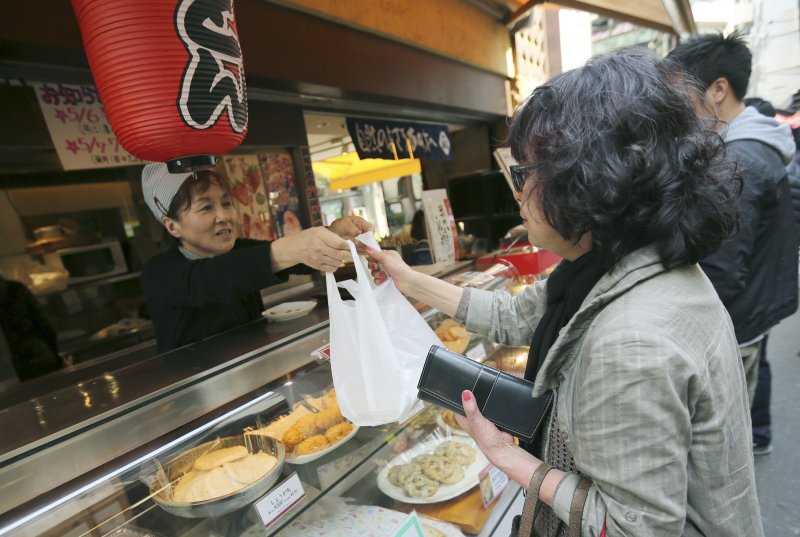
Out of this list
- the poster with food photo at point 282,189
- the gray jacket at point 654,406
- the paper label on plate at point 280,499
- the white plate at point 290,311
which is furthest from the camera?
the poster with food photo at point 282,189

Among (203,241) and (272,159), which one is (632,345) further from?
(272,159)

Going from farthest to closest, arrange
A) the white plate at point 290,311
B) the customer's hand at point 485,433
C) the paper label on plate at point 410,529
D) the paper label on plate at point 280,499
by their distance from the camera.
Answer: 1. the white plate at point 290,311
2. the paper label on plate at point 410,529
3. the paper label on plate at point 280,499
4. the customer's hand at point 485,433

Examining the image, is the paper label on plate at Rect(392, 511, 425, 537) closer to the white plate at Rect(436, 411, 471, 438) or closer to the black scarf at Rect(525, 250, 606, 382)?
the black scarf at Rect(525, 250, 606, 382)

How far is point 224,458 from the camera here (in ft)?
5.37

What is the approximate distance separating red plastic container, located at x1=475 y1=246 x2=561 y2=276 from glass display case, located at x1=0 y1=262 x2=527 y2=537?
72.4 inches

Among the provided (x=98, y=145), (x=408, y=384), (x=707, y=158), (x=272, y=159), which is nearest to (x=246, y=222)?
(x=272, y=159)

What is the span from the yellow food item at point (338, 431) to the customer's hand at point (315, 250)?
0.82 metres

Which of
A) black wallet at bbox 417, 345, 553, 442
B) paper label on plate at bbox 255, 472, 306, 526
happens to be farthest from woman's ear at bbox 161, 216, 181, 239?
black wallet at bbox 417, 345, 553, 442

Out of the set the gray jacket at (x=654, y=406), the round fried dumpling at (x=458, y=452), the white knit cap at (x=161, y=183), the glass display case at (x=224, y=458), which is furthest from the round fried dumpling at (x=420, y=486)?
the white knit cap at (x=161, y=183)

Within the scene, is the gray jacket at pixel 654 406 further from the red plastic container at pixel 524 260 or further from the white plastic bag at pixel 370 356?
the red plastic container at pixel 524 260

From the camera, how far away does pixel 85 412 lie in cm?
146

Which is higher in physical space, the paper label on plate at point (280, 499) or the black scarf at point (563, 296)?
the black scarf at point (563, 296)

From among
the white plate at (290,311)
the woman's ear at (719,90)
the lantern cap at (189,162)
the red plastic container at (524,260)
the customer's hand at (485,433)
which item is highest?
the woman's ear at (719,90)

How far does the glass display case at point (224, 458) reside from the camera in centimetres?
131
